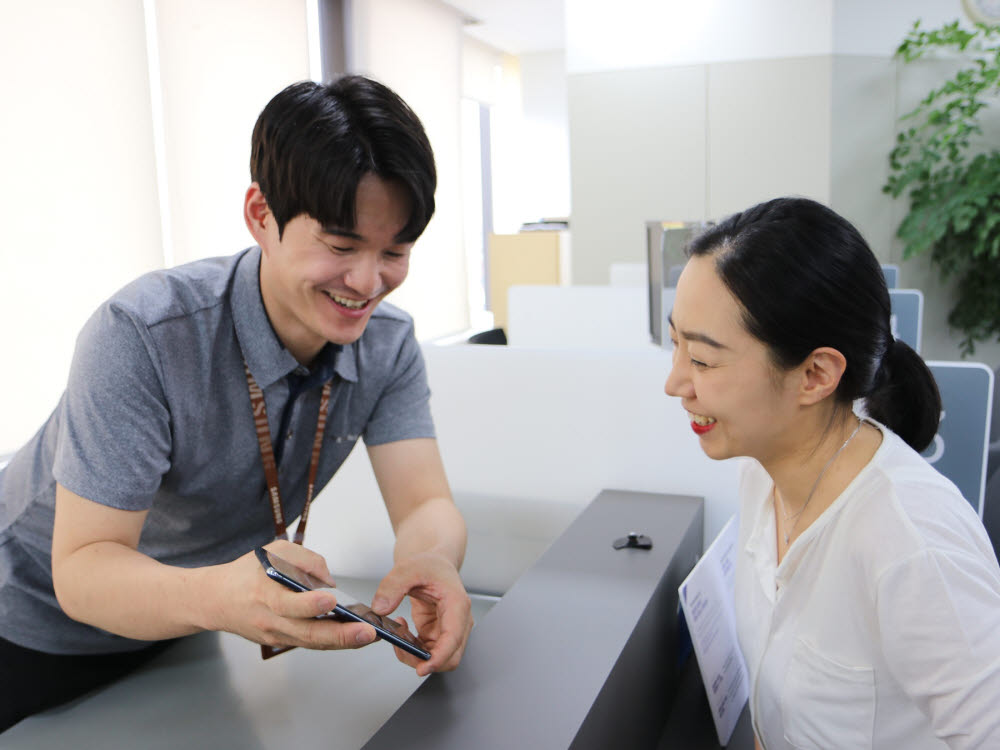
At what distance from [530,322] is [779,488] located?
8.94ft

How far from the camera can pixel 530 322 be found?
3.85 meters

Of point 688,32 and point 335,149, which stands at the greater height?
point 688,32

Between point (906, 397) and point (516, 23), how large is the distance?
6.91 metres

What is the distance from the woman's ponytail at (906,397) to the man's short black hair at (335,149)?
646 mm

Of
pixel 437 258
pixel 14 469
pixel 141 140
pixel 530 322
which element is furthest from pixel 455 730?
pixel 437 258

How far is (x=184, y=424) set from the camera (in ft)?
3.79

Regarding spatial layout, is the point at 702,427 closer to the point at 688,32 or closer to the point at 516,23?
the point at 688,32

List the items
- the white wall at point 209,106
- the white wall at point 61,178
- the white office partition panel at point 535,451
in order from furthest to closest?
the white wall at point 209,106 → the white wall at point 61,178 → the white office partition panel at point 535,451

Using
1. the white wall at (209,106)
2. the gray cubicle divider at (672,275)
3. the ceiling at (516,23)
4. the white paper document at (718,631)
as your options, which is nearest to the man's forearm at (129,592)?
the white paper document at (718,631)

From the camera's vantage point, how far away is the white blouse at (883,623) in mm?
848

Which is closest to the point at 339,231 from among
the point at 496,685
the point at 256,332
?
the point at 256,332

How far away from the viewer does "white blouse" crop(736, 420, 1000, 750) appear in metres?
0.85

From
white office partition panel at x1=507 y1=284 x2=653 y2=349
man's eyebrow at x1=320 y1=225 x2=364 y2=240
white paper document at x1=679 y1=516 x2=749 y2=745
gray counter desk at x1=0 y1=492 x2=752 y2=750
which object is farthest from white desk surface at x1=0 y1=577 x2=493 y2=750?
white office partition panel at x1=507 y1=284 x2=653 y2=349

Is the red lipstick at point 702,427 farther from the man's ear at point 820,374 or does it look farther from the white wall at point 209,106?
the white wall at point 209,106
